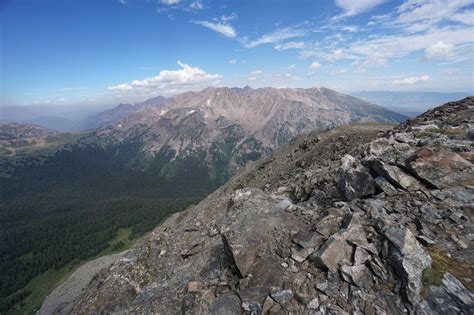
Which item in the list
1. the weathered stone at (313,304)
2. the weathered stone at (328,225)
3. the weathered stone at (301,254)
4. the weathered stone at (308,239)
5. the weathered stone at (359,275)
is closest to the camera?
the weathered stone at (313,304)

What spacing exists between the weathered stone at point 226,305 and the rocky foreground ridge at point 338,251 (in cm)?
5

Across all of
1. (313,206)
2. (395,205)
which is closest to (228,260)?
(313,206)

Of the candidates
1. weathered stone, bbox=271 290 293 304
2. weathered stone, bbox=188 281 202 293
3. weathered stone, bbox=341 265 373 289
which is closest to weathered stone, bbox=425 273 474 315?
weathered stone, bbox=341 265 373 289

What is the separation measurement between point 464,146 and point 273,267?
17.6 meters

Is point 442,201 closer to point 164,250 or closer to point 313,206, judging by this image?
point 313,206

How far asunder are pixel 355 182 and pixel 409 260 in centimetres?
823

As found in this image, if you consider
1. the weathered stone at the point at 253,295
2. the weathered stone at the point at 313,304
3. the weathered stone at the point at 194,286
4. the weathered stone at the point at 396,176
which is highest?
the weathered stone at the point at 396,176

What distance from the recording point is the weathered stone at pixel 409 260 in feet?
31.7

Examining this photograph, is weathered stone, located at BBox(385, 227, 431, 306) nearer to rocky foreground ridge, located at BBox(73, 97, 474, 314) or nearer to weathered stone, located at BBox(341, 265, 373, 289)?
rocky foreground ridge, located at BBox(73, 97, 474, 314)

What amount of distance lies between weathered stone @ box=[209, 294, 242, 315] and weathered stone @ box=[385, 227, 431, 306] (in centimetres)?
736

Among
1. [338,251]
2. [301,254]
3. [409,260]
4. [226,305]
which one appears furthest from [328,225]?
[226,305]

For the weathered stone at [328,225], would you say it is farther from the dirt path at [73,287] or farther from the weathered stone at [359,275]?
the dirt path at [73,287]

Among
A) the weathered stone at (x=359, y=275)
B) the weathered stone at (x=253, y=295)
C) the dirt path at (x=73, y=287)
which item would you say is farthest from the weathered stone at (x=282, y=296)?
the dirt path at (x=73, y=287)

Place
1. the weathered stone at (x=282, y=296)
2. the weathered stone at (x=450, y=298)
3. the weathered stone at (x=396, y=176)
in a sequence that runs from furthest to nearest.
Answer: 1. the weathered stone at (x=396, y=176)
2. the weathered stone at (x=282, y=296)
3. the weathered stone at (x=450, y=298)
